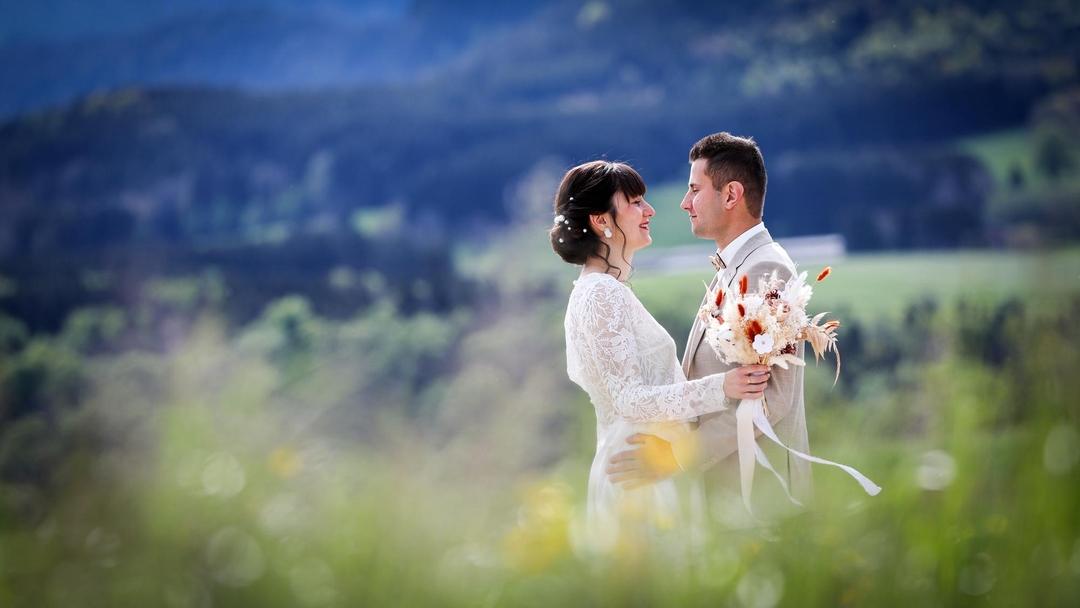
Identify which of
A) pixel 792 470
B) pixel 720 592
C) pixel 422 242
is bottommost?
pixel 720 592

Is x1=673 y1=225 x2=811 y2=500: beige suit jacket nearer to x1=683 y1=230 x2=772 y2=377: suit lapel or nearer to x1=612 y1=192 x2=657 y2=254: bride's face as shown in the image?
x1=683 y1=230 x2=772 y2=377: suit lapel

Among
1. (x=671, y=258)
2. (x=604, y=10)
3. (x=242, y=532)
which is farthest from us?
(x=604, y=10)

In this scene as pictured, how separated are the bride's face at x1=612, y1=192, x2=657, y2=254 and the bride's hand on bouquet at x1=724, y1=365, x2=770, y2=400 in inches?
24.5

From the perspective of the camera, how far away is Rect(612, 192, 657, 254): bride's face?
383 centimetres

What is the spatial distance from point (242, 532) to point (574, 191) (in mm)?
2575

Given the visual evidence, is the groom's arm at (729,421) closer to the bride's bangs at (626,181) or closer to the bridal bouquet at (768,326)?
the bridal bouquet at (768,326)

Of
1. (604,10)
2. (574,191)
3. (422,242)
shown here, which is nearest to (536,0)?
(604,10)

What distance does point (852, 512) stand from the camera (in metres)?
1.65

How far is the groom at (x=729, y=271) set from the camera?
12.3ft

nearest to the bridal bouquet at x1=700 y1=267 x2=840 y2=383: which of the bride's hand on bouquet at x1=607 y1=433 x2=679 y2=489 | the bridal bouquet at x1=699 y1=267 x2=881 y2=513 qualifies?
the bridal bouquet at x1=699 y1=267 x2=881 y2=513

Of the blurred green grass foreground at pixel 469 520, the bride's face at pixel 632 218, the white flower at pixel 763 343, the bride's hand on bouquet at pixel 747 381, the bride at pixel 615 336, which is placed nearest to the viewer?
the blurred green grass foreground at pixel 469 520

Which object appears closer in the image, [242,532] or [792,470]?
[242,532]

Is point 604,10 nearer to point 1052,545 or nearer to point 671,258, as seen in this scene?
point 671,258

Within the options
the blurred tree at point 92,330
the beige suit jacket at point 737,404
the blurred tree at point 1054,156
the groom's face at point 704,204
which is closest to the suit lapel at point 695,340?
the beige suit jacket at point 737,404
